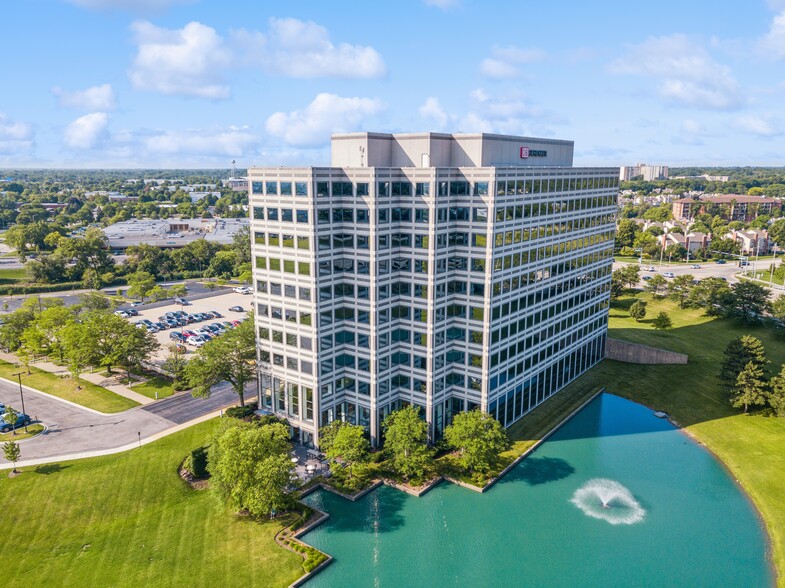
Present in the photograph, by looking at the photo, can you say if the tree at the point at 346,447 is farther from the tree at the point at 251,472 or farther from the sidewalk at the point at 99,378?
the sidewalk at the point at 99,378

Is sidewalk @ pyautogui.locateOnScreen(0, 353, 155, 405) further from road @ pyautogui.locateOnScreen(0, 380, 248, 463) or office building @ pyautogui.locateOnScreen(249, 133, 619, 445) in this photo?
office building @ pyautogui.locateOnScreen(249, 133, 619, 445)

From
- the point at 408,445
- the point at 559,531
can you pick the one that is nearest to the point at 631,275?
the point at 559,531

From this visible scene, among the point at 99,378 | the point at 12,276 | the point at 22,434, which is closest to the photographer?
the point at 22,434

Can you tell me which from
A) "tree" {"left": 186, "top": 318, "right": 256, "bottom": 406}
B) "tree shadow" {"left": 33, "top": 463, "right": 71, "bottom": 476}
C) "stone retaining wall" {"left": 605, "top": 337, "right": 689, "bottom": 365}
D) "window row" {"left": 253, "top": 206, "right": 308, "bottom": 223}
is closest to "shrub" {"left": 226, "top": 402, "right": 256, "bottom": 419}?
"tree" {"left": 186, "top": 318, "right": 256, "bottom": 406}

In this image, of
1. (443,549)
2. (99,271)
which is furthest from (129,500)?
(99,271)

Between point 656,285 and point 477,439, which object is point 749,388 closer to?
point 477,439

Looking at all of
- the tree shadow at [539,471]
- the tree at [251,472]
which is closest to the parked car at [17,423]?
the tree at [251,472]

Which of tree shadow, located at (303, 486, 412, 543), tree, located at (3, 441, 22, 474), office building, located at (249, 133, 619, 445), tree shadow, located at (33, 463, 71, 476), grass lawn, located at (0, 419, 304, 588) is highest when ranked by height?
→ office building, located at (249, 133, 619, 445)
